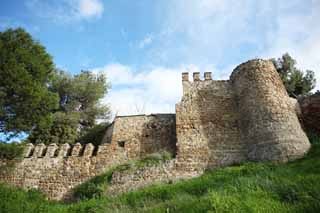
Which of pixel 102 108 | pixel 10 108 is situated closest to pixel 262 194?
pixel 10 108

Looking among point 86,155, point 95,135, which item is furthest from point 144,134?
point 95,135

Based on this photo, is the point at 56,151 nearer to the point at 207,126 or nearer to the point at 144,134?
the point at 144,134

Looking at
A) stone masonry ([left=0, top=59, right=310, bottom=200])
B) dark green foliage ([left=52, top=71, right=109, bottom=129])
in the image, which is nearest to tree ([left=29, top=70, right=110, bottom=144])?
dark green foliage ([left=52, top=71, right=109, bottom=129])

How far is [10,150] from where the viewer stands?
36.4 ft

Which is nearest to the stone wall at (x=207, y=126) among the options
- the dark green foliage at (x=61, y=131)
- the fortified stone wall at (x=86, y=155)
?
the fortified stone wall at (x=86, y=155)

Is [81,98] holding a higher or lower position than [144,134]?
higher

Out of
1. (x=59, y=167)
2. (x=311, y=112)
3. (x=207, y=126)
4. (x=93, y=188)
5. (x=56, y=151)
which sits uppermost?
(x=311, y=112)

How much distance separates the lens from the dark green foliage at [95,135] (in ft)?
54.6

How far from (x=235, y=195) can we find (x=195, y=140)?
Result: 20.8 feet

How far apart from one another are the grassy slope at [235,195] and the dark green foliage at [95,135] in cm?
560

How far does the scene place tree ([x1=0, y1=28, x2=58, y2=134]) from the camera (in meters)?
11.5

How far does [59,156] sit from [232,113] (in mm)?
9857

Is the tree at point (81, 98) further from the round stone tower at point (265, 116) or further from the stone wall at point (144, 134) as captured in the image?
the round stone tower at point (265, 116)

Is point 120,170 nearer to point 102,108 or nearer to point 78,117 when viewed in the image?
point 78,117
